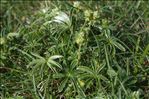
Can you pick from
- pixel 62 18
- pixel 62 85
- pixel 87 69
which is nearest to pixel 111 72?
pixel 87 69

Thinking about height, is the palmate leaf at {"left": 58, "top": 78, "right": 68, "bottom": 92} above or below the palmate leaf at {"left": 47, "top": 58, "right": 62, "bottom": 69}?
below

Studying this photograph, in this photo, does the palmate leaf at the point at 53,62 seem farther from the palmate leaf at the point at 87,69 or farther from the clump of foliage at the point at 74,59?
the palmate leaf at the point at 87,69

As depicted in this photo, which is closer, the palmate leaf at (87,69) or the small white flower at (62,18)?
the palmate leaf at (87,69)

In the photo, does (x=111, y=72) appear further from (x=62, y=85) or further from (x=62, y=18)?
(x=62, y=18)

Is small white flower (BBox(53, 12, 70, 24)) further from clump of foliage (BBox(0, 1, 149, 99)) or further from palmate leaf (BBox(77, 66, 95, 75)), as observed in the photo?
palmate leaf (BBox(77, 66, 95, 75))

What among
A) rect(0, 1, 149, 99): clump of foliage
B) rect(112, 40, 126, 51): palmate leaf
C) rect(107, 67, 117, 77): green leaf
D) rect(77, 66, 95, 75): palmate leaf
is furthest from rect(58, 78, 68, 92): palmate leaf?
rect(112, 40, 126, 51): palmate leaf

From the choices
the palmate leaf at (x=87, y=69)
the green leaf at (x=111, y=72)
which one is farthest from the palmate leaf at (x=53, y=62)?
the green leaf at (x=111, y=72)

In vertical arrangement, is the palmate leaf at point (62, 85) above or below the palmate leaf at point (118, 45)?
below

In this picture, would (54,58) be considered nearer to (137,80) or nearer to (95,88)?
(95,88)
